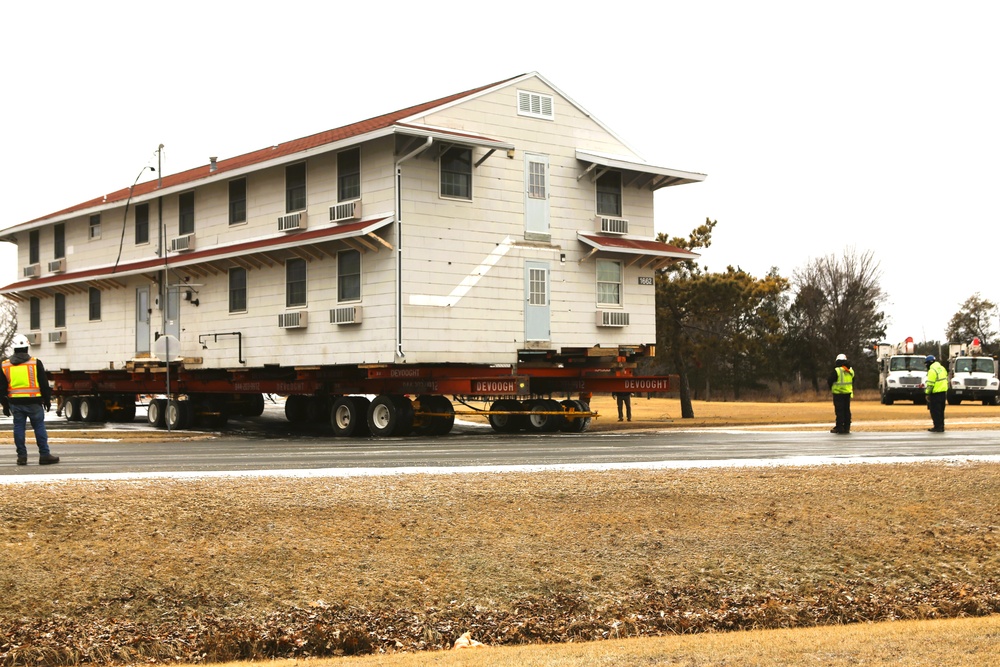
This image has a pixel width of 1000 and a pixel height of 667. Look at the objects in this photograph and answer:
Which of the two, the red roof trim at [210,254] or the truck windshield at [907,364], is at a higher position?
the red roof trim at [210,254]

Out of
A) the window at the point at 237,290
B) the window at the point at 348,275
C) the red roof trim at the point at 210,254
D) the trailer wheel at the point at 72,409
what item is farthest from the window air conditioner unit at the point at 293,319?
the trailer wheel at the point at 72,409

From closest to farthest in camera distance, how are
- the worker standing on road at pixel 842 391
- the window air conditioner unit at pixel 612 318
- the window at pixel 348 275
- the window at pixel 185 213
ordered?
1. the worker standing on road at pixel 842 391
2. the window at pixel 348 275
3. the window air conditioner unit at pixel 612 318
4. the window at pixel 185 213

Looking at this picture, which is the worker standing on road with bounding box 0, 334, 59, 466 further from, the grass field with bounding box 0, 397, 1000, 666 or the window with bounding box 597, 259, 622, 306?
the window with bounding box 597, 259, 622, 306

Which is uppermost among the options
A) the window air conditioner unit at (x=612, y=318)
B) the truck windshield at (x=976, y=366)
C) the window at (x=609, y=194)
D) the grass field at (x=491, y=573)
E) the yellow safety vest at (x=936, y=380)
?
the window at (x=609, y=194)

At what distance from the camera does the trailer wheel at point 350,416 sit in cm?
2733

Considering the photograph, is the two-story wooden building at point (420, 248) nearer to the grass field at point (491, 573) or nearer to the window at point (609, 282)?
the window at point (609, 282)

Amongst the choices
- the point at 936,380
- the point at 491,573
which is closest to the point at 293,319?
the point at 936,380

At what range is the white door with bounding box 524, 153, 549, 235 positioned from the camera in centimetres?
2869

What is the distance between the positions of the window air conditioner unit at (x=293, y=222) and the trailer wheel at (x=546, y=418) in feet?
23.5

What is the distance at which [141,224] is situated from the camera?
1400 inches

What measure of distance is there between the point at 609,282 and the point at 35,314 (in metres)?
21.3

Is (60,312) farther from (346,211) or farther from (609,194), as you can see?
(609,194)

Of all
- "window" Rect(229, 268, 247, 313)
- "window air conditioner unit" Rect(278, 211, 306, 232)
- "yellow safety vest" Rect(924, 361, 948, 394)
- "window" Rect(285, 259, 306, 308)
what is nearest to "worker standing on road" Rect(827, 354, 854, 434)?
"yellow safety vest" Rect(924, 361, 948, 394)

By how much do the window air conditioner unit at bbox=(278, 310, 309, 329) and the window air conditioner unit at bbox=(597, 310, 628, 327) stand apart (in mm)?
7286
